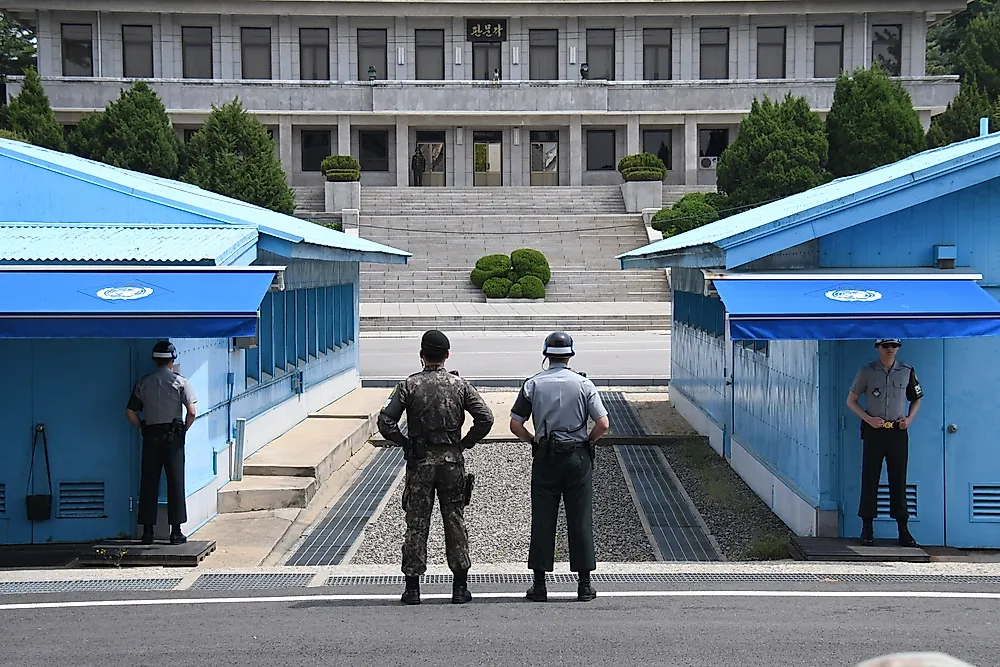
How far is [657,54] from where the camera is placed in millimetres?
57094

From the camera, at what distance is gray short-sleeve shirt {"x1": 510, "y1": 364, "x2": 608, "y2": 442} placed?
7.97 m

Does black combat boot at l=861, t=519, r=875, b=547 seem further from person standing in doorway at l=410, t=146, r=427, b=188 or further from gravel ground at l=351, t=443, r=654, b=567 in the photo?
person standing in doorway at l=410, t=146, r=427, b=188

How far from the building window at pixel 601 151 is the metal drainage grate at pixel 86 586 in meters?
50.3

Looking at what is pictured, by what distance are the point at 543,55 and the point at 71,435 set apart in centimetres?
4953

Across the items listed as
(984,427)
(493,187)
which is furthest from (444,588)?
(493,187)

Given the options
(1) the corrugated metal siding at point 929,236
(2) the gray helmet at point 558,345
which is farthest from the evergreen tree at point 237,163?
(2) the gray helmet at point 558,345

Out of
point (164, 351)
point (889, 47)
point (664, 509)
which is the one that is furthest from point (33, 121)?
point (889, 47)

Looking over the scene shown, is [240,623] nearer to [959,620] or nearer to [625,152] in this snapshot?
[959,620]

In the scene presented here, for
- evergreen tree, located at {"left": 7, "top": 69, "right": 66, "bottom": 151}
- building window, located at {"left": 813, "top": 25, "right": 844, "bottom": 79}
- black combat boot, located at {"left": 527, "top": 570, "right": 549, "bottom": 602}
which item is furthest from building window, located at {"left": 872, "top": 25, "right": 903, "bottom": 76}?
black combat boot, located at {"left": 527, "top": 570, "right": 549, "bottom": 602}

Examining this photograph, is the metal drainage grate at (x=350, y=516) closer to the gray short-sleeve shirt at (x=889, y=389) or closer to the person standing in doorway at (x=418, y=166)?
the gray short-sleeve shirt at (x=889, y=389)

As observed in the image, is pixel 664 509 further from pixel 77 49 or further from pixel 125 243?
pixel 77 49

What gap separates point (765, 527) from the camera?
11570 mm

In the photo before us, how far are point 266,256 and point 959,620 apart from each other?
334 inches

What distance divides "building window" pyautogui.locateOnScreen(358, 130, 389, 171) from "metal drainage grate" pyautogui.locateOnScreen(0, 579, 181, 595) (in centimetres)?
4939
